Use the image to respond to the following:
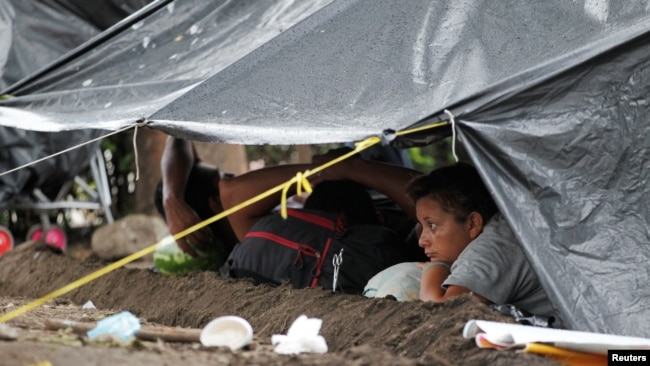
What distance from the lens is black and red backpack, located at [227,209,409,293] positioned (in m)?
5.07

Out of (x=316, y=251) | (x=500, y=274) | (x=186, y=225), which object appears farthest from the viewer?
(x=186, y=225)

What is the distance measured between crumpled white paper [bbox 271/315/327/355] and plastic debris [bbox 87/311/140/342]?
1.67 feet

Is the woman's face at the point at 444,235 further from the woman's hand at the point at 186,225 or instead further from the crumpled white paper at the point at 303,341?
the woman's hand at the point at 186,225

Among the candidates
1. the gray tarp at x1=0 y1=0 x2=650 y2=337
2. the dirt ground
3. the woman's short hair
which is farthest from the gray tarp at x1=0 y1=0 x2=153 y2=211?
the woman's short hair

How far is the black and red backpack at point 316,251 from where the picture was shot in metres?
5.07

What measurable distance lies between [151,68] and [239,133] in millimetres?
1558

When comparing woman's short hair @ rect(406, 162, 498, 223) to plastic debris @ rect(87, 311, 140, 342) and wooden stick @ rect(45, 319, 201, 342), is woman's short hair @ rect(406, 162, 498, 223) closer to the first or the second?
wooden stick @ rect(45, 319, 201, 342)

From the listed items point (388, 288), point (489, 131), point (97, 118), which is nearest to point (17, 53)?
point (97, 118)

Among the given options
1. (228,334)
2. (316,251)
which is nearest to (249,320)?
(316,251)

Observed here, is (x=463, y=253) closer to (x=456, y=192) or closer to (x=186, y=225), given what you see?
(x=456, y=192)

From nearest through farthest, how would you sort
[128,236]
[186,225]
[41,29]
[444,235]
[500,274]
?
1. [500,274]
2. [444,235]
3. [186,225]
4. [41,29]
5. [128,236]

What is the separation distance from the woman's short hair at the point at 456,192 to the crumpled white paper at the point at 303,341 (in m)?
1.08

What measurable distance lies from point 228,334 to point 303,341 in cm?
27

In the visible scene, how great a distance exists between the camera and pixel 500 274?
415 cm
